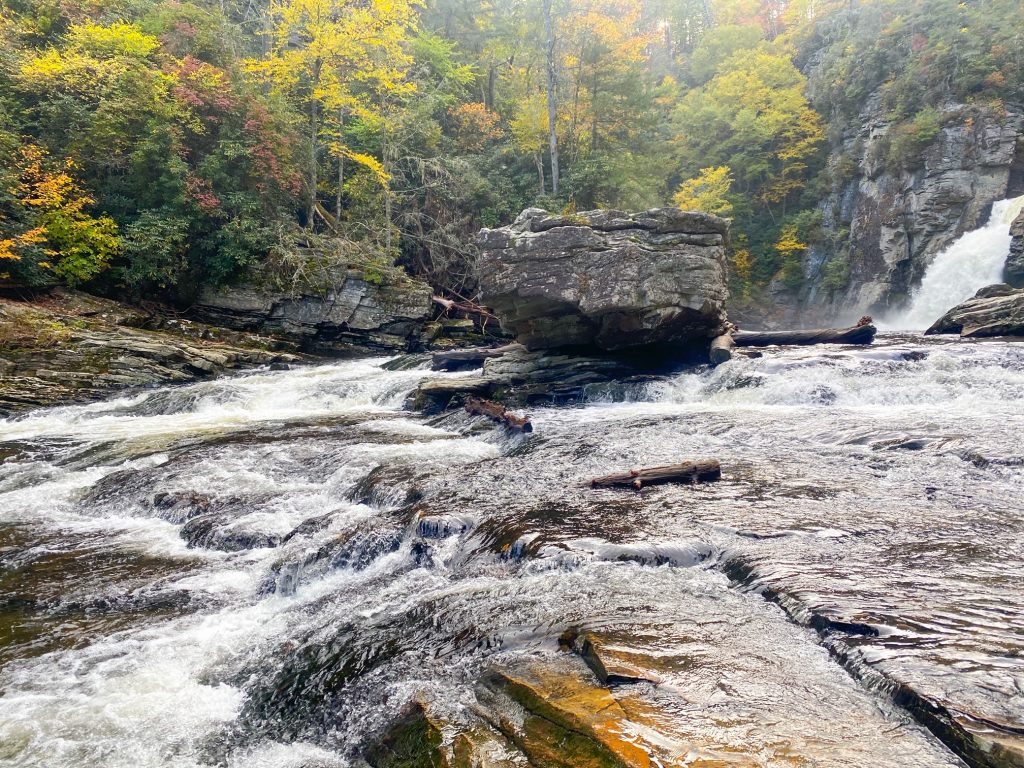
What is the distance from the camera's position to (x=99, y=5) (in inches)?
794

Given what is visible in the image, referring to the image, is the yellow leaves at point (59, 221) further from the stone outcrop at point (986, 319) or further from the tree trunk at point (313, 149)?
the stone outcrop at point (986, 319)

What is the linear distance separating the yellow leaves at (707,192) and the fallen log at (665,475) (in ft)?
83.0

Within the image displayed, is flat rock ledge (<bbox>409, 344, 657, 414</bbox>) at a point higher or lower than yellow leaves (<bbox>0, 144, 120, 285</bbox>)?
lower

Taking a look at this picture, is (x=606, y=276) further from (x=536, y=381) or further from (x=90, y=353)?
(x=90, y=353)

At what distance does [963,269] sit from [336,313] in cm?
2384

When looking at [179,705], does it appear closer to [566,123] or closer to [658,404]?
[658,404]

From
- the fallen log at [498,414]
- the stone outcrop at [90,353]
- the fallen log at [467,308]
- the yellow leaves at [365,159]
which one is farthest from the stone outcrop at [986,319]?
the stone outcrop at [90,353]

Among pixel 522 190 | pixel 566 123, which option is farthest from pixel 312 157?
pixel 566 123

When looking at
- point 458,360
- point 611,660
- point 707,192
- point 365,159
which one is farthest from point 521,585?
point 707,192

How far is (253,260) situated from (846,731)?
20.4 metres

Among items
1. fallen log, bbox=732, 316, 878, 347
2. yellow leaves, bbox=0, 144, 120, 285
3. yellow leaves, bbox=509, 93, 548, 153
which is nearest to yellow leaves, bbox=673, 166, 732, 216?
yellow leaves, bbox=509, 93, 548, 153

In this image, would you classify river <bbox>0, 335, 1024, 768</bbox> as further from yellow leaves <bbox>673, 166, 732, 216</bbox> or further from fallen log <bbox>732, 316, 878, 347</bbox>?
yellow leaves <bbox>673, 166, 732, 216</bbox>

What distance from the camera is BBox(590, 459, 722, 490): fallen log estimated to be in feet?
21.5

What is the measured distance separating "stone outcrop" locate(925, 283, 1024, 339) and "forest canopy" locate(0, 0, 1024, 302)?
12.8 meters
